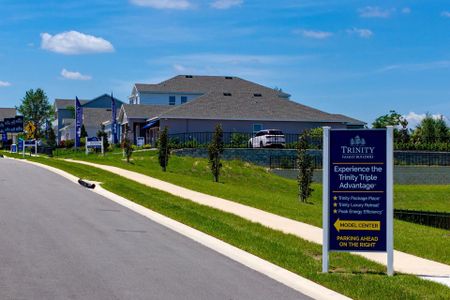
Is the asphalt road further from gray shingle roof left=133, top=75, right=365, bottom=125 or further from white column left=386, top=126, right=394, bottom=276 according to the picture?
gray shingle roof left=133, top=75, right=365, bottom=125

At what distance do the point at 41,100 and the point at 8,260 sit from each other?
111735 millimetres

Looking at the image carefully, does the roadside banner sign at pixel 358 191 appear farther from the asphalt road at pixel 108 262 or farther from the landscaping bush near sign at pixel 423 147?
the landscaping bush near sign at pixel 423 147

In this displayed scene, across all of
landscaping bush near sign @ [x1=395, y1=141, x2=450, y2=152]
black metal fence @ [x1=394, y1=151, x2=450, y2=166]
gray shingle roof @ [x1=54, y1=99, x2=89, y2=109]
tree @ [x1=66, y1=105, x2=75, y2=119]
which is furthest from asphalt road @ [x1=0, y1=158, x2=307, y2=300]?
gray shingle roof @ [x1=54, y1=99, x2=89, y2=109]

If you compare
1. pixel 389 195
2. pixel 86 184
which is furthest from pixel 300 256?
pixel 86 184

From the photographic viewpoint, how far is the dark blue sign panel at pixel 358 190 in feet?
31.3

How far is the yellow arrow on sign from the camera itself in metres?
9.58

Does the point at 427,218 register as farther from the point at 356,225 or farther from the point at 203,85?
the point at 203,85

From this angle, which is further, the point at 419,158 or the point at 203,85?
the point at 203,85

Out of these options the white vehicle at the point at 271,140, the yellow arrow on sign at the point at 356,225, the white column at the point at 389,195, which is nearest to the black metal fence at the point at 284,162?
the white vehicle at the point at 271,140

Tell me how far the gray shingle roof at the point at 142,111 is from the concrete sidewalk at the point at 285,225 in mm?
36700

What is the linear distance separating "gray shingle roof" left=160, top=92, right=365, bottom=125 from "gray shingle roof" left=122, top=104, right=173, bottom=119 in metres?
7.59

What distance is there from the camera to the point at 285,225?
1509cm

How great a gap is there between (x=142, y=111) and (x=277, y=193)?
35.7 m

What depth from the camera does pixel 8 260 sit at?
9617 mm
